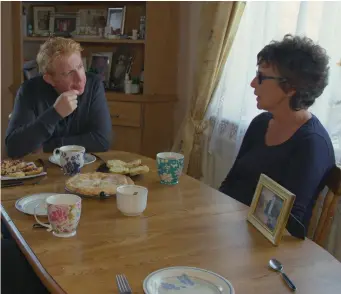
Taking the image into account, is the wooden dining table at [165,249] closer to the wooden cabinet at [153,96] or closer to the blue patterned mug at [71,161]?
the blue patterned mug at [71,161]

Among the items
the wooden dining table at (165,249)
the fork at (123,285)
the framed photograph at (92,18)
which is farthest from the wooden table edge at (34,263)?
the framed photograph at (92,18)

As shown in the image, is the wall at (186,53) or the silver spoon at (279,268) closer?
the silver spoon at (279,268)

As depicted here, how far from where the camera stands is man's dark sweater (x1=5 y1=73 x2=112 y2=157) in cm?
200

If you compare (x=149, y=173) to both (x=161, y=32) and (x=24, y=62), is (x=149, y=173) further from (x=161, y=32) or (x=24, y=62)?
(x=24, y=62)

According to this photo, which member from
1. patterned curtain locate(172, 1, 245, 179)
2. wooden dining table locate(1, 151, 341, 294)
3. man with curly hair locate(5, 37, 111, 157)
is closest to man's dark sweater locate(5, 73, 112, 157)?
man with curly hair locate(5, 37, 111, 157)

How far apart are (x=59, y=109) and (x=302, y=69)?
1024mm

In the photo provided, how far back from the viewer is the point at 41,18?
3.87 meters

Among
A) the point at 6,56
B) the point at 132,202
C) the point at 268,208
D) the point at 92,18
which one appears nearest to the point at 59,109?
the point at 132,202

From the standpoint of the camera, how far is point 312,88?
173 cm

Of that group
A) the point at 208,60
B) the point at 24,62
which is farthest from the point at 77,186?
the point at 24,62

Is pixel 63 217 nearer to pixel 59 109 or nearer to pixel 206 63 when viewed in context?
pixel 59 109

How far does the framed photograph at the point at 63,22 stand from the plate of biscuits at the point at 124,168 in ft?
7.58

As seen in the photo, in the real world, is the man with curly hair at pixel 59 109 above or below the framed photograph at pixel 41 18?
below

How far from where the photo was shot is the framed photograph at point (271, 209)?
46.6 inches
